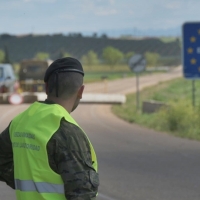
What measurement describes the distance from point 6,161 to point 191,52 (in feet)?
62.0

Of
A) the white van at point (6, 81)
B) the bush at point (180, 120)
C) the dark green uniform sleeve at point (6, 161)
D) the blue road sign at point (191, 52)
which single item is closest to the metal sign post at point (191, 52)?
the blue road sign at point (191, 52)

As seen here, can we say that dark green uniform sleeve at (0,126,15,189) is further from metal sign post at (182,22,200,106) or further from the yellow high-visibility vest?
metal sign post at (182,22,200,106)

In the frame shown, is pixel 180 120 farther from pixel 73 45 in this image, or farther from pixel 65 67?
pixel 73 45

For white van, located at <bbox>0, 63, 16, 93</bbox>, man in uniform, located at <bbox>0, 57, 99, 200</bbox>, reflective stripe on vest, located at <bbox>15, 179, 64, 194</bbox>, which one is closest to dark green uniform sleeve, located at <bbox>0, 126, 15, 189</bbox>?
man in uniform, located at <bbox>0, 57, 99, 200</bbox>

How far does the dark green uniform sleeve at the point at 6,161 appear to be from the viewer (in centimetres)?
364

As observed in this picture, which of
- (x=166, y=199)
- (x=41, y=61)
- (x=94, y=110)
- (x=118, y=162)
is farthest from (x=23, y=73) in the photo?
(x=166, y=199)

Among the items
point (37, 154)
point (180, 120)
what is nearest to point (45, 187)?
point (37, 154)

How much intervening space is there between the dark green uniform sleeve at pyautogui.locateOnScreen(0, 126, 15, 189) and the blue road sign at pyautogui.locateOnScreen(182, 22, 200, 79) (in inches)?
739

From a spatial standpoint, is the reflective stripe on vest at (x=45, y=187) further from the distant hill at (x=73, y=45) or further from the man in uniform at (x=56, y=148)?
the distant hill at (x=73, y=45)

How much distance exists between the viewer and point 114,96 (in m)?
36.5

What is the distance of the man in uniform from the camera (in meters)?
3.19

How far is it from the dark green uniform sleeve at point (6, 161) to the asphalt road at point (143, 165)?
6.11m

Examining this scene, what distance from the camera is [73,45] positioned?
12312 cm

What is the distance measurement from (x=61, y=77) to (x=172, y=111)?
1888cm
